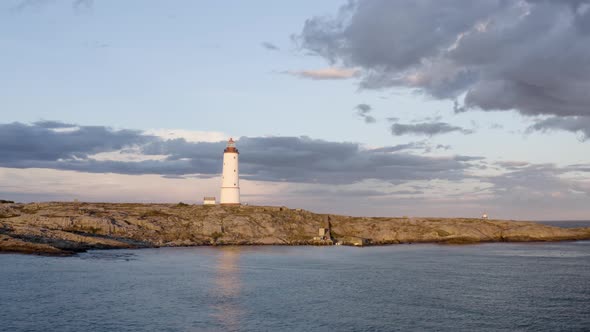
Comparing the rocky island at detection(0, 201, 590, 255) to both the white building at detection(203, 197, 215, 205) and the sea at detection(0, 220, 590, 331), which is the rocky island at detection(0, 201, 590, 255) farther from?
the sea at detection(0, 220, 590, 331)

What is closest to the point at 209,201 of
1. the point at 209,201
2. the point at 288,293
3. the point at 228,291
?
the point at 209,201

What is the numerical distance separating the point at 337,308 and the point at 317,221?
268 feet

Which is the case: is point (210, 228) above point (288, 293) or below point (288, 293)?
above

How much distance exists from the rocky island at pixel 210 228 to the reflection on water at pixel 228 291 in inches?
922

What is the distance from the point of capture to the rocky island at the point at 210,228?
9981 centimetres

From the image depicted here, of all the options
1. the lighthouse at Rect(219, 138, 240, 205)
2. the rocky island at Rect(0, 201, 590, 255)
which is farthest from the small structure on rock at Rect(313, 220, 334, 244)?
the lighthouse at Rect(219, 138, 240, 205)

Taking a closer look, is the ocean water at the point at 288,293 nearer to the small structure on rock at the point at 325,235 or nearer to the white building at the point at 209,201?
the small structure on rock at the point at 325,235

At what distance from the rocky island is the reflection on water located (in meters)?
23.4

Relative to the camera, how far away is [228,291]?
60375 millimetres

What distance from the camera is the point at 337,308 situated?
52281mm

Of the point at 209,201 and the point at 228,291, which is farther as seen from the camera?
the point at 209,201

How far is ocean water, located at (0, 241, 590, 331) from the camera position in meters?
45.7

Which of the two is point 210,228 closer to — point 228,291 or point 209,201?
point 209,201

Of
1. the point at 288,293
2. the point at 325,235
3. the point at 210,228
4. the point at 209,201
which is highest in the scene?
the point at 209,201
